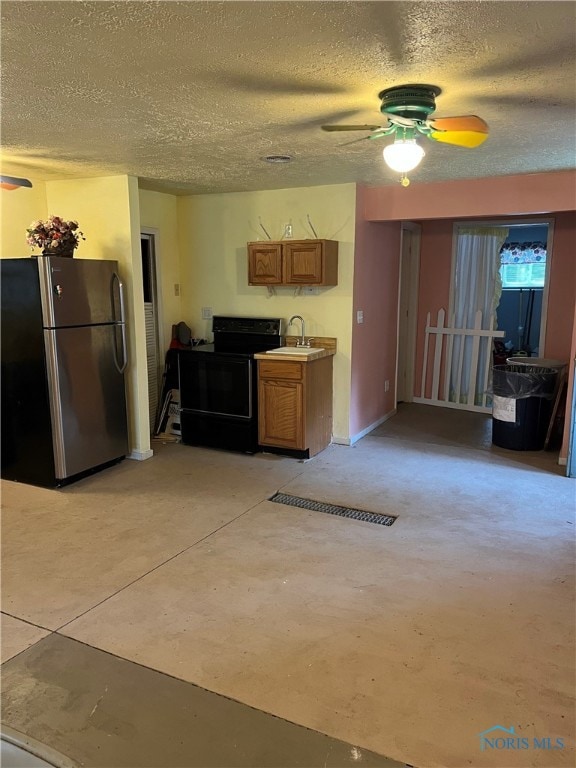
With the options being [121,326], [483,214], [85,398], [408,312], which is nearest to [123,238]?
[121,326]

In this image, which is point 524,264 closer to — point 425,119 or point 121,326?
point 121,326

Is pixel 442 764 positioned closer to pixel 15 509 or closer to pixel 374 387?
pixel 15 509

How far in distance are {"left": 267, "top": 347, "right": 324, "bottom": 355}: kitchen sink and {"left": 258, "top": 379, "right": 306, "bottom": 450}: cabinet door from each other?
0.24 metres

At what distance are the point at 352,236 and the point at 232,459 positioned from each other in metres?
2.15

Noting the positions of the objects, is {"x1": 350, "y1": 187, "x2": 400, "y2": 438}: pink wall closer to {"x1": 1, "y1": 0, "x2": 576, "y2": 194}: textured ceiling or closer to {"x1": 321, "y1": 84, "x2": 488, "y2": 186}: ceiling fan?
{"x1": 1, "y1": 0, "x2": 576, "y2": 194}: textured ceiling

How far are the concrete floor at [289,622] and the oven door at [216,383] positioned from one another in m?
0.83

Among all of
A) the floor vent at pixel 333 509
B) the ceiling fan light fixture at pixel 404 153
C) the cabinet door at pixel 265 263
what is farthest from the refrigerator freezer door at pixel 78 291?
the ceiling fan light fixture at pixel 404 153

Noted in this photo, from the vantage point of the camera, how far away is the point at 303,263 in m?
4.61

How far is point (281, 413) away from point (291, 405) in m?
0.12

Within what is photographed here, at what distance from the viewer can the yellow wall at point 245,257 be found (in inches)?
187

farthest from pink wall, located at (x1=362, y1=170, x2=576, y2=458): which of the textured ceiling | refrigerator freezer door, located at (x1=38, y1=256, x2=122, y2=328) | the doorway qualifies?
refrigerator freezer door, located at (x1=38, y1=256, x2=122, y2=328)

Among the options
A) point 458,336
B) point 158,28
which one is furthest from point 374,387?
point 158,28

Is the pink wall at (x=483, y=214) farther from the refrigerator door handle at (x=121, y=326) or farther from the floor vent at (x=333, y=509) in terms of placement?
the refrigerator door handle at (x=121, y=326)

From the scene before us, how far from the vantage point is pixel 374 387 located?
5461mm
